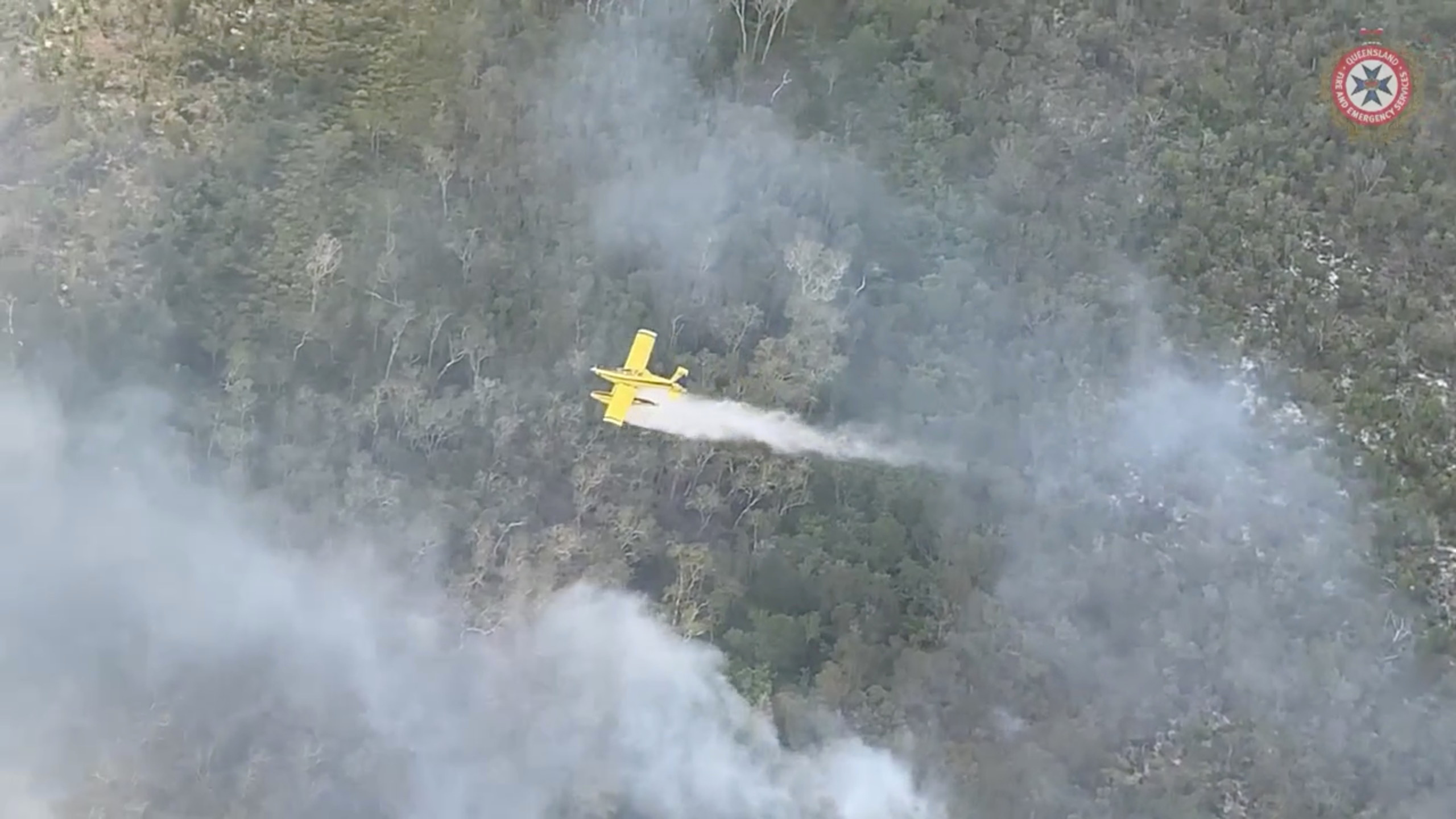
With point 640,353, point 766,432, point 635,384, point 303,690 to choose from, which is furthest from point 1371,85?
point 303,690

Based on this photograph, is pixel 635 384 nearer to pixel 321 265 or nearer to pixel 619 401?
pixel 619 401

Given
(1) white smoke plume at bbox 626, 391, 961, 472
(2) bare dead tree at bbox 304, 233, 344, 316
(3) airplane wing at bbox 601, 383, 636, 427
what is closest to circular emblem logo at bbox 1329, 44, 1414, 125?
(1) white smoke plume at bbox 626, 391, 961, 472

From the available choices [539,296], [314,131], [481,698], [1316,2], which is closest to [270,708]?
[481,698]

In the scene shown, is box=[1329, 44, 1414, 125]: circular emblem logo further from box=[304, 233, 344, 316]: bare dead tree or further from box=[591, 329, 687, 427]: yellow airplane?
box=[304, 233, 344, 316]: bare dead tree

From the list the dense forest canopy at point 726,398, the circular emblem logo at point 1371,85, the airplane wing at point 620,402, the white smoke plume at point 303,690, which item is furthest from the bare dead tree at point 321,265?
the circular emblem logo at point 1371,85

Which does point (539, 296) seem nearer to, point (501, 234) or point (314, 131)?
point (501, 234)

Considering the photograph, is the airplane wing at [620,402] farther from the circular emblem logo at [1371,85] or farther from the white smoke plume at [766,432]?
the circular emblem logo at [1371,85]
